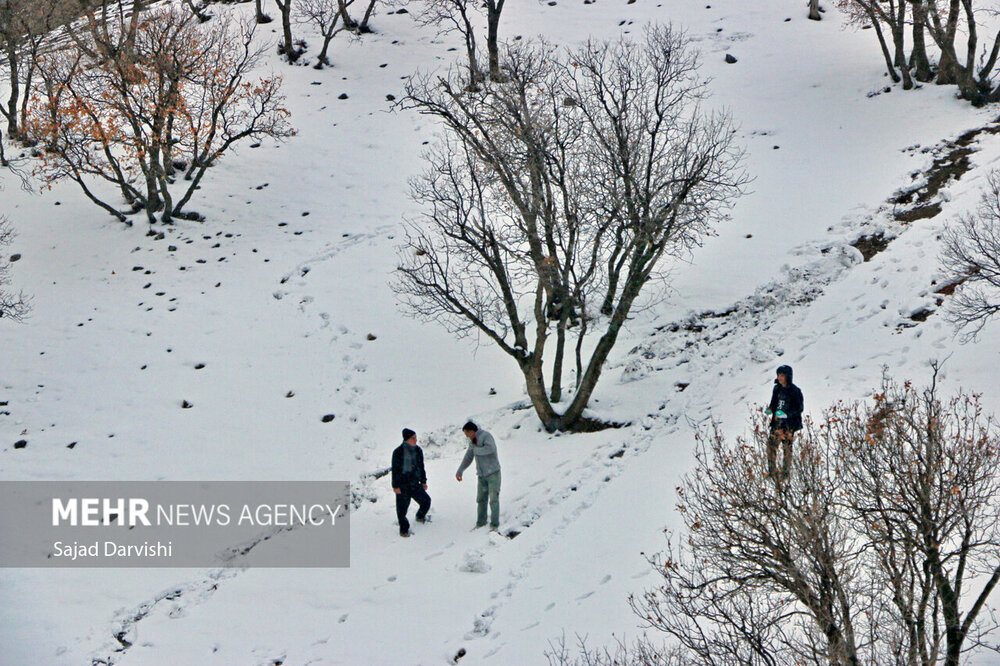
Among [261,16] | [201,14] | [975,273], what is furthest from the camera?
[261,16]

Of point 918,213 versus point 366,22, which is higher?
point 366,22

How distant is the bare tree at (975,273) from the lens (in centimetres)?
1330

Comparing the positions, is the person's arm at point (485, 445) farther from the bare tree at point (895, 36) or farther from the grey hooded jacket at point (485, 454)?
the bare tree at point (895, 36)

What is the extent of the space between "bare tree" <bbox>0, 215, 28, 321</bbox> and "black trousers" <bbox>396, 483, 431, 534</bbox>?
1041 centimetres

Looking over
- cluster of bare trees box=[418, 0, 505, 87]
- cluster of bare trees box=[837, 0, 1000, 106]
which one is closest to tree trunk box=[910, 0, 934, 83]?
cluster of bare trees box=[837, 0, 1000, 106]

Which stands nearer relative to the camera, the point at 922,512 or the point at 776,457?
the point at 922,512

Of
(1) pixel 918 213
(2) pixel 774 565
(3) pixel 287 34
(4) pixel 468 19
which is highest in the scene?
(4) pixel 468 19

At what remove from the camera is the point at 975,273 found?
13242 millimetres

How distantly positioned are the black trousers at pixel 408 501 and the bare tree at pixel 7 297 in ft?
34.1

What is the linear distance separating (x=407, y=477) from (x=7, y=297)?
13.1 m

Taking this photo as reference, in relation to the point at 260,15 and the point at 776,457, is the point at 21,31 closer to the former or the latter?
the point at 260,15

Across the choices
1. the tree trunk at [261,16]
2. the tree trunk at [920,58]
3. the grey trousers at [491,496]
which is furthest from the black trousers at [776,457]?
the tree trunk at [261,16]

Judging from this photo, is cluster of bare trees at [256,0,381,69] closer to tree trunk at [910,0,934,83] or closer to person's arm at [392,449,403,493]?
tree trunk at [910,0,934,83]

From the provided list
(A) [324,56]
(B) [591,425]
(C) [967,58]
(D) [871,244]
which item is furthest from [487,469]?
(A) [324,56]
